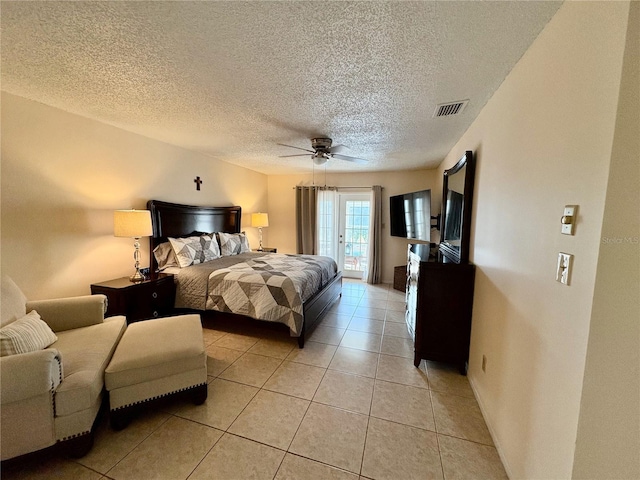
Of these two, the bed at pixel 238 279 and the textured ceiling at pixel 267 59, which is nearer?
the textured ceiling at pixel 267 59

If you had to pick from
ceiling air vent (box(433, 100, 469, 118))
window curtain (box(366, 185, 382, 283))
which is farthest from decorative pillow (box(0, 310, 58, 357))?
window curtain (box(366, 185, 382, 283))

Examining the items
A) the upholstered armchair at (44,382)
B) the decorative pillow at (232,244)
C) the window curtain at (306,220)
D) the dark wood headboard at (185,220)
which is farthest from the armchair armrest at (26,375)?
the window curtain at (306,220)

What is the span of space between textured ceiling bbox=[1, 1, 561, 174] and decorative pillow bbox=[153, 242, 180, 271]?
153 centimetres

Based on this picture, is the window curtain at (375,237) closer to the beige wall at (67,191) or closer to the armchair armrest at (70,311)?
the beige wall at (67,191)

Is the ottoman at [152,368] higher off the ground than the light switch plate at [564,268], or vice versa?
the light switch plate at [564,268]

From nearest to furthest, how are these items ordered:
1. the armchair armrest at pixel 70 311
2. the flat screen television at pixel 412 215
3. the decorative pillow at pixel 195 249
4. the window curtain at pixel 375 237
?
the armchair armrest at pixel 70 311 → the decorative pillow at pixel 195 249 → the flat screen television at pixel 412 215 → the window curtain at pixel 375 237

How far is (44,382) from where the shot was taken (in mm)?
1271

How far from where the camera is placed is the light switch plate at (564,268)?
969 mm

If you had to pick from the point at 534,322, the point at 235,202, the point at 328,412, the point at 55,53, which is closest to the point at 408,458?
the point at 328,412

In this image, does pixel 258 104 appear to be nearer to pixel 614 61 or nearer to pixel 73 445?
pixel 614 61

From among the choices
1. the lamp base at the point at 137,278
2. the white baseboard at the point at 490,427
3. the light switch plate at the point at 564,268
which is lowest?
the white baseboard at the point at 490,427

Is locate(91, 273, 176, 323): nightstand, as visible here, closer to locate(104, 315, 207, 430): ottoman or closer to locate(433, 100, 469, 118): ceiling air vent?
locate(104, 315, 207, 430): ottoman

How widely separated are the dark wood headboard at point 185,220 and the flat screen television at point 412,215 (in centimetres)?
304

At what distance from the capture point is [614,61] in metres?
0.82
